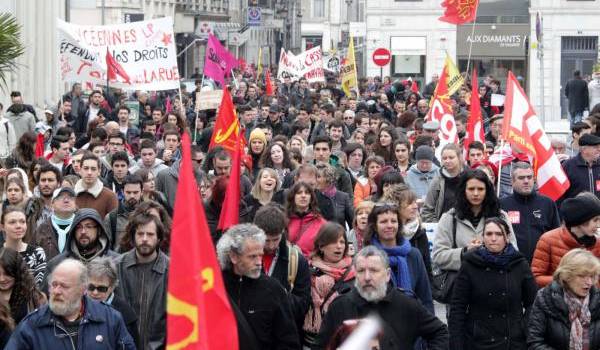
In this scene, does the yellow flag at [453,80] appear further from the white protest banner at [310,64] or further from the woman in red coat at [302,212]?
Answer: the woman in red coat at [302,212]

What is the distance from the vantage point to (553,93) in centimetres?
4828

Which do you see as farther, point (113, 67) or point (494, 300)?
point (113, 67)

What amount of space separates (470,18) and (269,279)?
2480 cm

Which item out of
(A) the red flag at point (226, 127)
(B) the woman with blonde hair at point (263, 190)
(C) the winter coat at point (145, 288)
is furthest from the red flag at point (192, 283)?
(A) the red flag at point (226, 127)

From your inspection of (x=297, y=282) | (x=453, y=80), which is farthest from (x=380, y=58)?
(x=297, y=282)

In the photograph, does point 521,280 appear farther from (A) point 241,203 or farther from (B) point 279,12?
(B) point 279,12

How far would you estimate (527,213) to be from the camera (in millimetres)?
11391

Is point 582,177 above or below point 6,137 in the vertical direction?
below

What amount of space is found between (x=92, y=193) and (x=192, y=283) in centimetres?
659

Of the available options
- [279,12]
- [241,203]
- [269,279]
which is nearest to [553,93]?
[241,203]

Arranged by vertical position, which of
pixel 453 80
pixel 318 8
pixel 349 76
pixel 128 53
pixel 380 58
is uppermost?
pixel 318 8

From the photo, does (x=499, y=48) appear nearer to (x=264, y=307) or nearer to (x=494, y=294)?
(x=494, y=294)

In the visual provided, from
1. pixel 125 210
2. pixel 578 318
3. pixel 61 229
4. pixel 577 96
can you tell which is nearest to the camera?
pixel 578 318

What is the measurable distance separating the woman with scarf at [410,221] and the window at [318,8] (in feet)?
342
